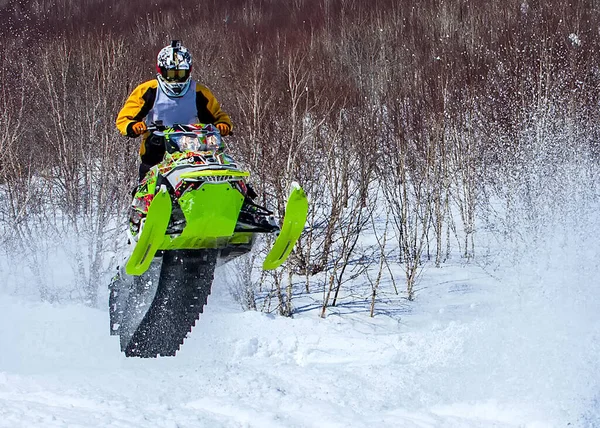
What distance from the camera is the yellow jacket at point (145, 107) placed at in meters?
5.90

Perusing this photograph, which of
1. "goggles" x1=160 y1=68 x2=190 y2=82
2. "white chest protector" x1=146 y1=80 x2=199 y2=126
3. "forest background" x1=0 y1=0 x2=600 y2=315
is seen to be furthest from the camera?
"forest background" x1=0 y1=0 x2=600 y2=315

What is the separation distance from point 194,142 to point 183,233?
72 cm

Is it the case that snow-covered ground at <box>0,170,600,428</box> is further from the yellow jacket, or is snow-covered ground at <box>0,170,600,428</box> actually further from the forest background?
the yellow jacket

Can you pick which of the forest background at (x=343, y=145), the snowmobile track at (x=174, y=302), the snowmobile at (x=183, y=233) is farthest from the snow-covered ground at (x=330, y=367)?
the forest background at (x=343, y=145)

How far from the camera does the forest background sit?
10.8 m

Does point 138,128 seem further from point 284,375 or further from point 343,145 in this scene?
point 343,145

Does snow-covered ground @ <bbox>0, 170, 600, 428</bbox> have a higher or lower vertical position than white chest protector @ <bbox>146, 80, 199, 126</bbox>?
lower

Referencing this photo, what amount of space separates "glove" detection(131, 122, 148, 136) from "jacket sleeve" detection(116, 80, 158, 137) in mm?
119

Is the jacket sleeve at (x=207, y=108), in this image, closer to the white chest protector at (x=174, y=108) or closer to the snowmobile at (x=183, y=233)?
the white chest protector at (x=174, y=108)

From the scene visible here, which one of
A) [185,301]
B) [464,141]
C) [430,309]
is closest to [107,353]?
[185,301]

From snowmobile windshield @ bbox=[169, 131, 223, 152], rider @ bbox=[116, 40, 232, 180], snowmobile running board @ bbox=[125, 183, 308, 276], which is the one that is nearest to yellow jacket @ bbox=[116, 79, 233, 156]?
rider @ bbox=[116, 40, 232, 180]

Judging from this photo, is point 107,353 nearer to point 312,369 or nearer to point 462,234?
point 312,369

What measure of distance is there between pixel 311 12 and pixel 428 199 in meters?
14.3

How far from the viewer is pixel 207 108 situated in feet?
20.4
